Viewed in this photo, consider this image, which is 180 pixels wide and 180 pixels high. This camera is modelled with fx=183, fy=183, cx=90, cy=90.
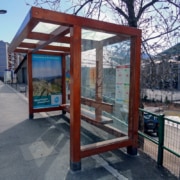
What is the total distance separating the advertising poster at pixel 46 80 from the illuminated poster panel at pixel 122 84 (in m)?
3.34

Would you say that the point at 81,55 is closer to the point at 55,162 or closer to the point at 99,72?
the point at 99,72

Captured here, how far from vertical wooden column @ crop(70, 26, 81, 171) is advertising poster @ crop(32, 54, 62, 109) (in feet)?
11.9

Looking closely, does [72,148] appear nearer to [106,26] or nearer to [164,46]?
[106,26]

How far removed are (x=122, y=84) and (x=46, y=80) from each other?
11.5ft

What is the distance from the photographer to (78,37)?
274 cm

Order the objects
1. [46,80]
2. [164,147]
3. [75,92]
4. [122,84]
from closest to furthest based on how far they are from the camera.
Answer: [75,92] → [164,147] → [122,84] → [46,80]

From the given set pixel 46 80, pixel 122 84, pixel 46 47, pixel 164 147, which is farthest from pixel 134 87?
pixel 46 80

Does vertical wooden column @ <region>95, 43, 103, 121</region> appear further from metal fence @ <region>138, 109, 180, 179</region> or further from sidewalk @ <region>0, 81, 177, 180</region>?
sidewalk @ <region>0, 81, 177, 180</region>

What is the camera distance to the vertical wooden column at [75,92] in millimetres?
2730

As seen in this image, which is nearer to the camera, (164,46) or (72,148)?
(72,148)

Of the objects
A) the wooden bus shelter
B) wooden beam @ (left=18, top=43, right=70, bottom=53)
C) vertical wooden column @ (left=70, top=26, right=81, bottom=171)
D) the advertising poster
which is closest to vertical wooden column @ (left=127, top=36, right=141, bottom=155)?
the wooden bus shelter

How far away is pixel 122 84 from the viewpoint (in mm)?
3596

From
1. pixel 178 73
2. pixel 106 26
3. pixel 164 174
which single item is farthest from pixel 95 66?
pixel 178 73

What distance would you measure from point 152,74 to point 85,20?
3.29 m
